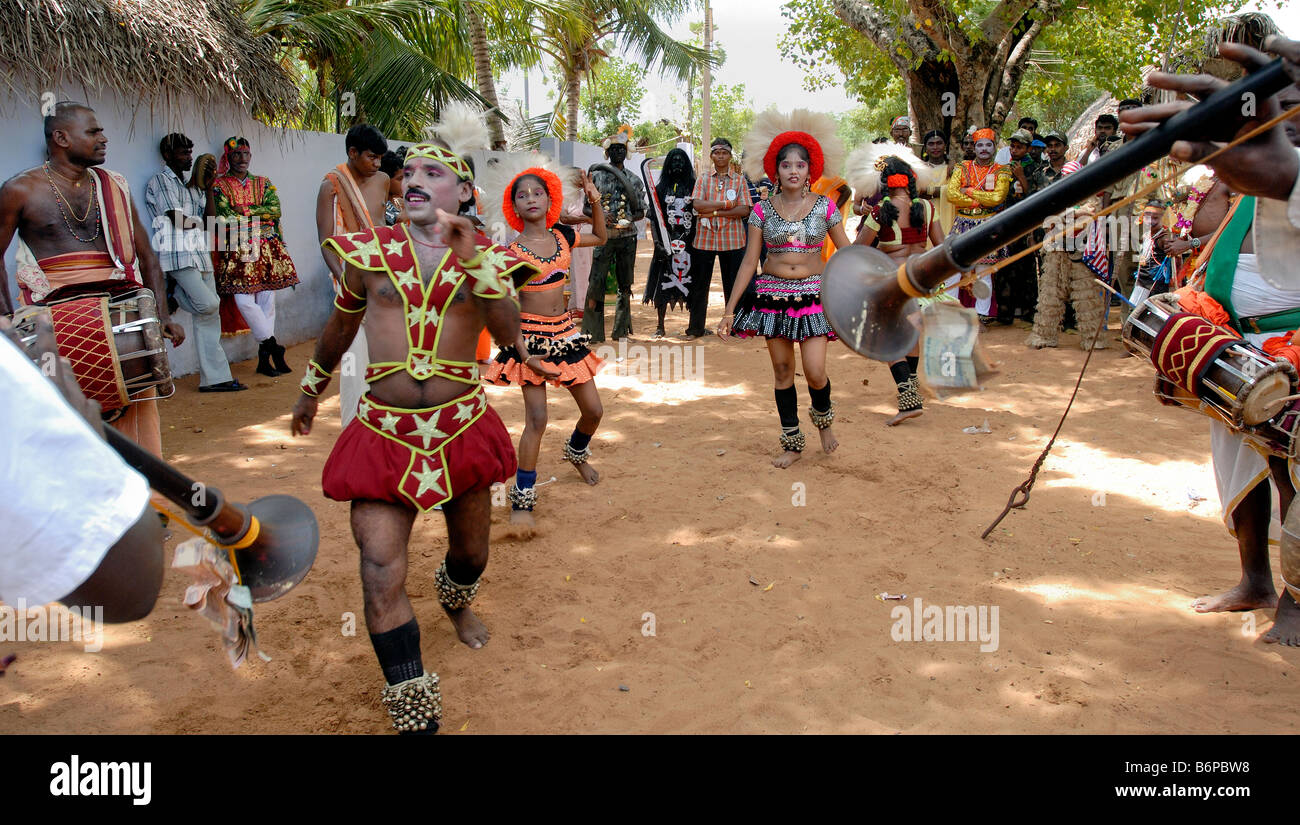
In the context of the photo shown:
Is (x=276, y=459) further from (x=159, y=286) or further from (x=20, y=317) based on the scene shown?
(x=20, y=317)

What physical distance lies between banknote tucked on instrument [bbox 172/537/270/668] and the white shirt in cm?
136

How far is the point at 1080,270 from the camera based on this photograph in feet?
30.5

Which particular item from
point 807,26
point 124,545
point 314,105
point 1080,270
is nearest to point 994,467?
point 1080,270

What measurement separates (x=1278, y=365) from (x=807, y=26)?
1467 centimetres

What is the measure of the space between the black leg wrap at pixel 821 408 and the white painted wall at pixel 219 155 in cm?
564

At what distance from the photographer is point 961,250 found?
223 cm

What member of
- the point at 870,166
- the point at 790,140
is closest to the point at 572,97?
the point at 870,166

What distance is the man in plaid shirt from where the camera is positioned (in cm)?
752

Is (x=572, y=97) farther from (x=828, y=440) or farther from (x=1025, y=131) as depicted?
(x=828, y=440)

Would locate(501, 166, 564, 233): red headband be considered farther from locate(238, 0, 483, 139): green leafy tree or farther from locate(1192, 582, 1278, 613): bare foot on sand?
locate(238, 0, 483, 139): green leafy tree

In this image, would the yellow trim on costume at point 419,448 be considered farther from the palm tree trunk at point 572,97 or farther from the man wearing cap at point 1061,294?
the palm tree trunk at point 572,97

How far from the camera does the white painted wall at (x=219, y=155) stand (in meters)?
6.59

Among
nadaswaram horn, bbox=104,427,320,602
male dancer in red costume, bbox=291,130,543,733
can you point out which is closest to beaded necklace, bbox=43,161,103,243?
male dancer in red costume, bbox=291,130,543,733

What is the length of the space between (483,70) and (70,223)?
9786mm
